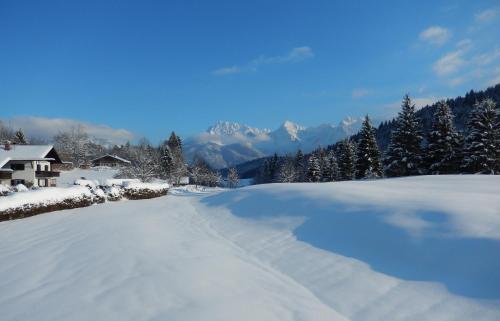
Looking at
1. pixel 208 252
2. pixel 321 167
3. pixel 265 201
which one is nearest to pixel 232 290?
pixel 208 252

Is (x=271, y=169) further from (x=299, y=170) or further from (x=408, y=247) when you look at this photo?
(x=408, y=247)

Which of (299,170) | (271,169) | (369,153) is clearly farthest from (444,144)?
(271,169)

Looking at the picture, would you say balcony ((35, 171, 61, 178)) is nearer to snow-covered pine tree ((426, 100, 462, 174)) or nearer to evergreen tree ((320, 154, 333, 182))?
evergreen tree ((320, 154, 333, 182))

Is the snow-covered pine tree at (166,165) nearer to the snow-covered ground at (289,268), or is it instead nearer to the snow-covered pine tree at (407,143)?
the snow-covered pine tree at (407,143)

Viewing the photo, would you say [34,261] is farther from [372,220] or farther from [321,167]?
[321,167]

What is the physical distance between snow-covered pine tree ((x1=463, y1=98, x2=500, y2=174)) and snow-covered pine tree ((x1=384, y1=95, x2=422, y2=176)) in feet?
14.9

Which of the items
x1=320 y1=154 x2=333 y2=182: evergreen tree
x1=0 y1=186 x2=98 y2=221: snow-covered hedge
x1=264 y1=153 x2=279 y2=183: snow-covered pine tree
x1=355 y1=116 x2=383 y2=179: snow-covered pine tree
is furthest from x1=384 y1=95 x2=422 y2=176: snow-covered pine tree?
x1=264 y1=153 x2=279 y2=183: snow-covered pine tree

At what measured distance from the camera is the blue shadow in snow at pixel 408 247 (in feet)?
18.9

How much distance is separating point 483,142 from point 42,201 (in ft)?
112

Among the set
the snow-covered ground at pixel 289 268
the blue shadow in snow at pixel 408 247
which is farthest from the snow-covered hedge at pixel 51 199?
the blue shadow in snow at pixel 408 247

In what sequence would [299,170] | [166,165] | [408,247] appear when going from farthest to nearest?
[299,170] → [166,165] → [408,247]

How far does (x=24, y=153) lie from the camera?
45.1 meters

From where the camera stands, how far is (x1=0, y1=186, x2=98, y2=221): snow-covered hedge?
1720cm

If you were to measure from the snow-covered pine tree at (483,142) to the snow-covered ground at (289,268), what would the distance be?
2460 centimetres
